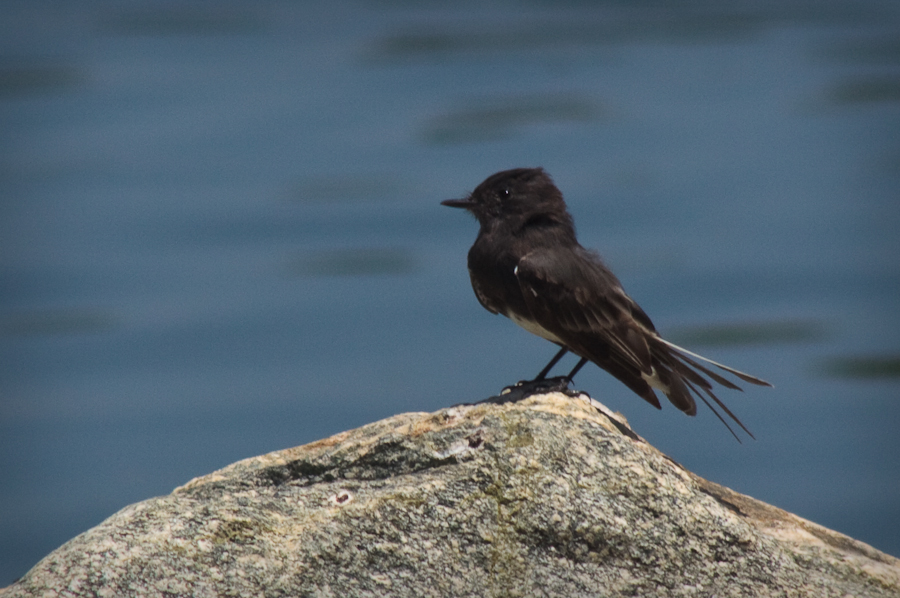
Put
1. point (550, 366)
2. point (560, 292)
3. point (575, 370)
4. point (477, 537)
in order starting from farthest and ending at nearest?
point (550, 366), point (575, 370), point (560, 292), point (477, 537)

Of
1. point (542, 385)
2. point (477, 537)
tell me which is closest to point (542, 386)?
point (542, 385)

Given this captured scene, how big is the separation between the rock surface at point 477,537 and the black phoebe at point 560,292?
162 centimetres

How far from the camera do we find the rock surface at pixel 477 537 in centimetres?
383

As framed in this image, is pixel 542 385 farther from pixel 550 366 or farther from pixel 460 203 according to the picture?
pixel 460 203

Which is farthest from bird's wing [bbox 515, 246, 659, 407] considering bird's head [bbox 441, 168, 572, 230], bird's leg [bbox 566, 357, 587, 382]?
bird's head [bbox 441, 168, 572, 230]

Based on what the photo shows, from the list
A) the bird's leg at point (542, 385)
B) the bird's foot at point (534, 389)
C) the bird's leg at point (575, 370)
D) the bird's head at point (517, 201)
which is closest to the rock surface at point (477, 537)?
the bird's foot at point (534, 389)

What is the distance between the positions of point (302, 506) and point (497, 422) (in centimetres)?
103

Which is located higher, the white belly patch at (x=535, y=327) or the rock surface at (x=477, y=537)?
the white belly patch at (x=535, y=327)

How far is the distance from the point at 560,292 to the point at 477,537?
2.67 metres

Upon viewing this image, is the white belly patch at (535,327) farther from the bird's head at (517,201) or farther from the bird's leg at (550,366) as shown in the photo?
the bird's head at (517,201)

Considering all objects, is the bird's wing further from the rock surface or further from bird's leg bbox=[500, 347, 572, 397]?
the rock surface

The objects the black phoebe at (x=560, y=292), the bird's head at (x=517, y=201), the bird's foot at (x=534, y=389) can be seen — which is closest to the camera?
the bird's foot at (x=534, y=389)

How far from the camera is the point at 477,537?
4.02 meters

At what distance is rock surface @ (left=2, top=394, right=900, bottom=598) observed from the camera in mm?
3834
